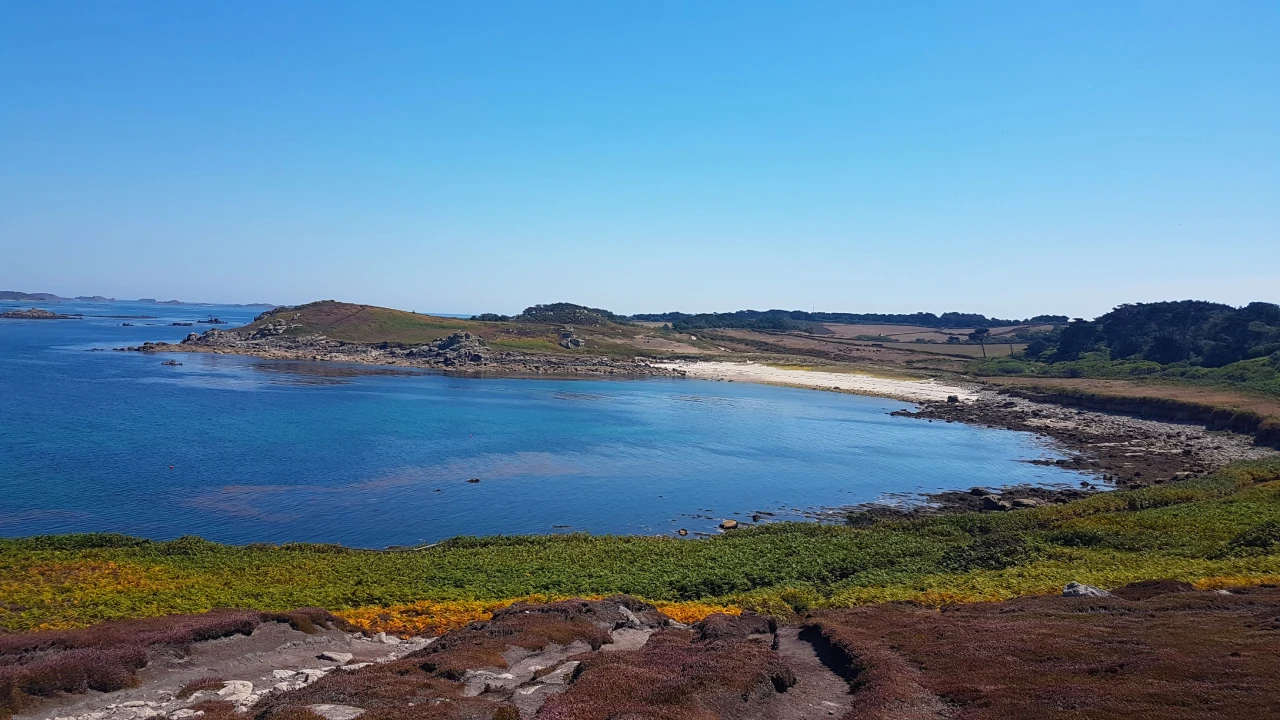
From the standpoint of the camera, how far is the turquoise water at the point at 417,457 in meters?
45.5

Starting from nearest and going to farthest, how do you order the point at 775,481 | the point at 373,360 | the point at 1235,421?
the point at 775,481 → the point at 1235,421 → the point at 373,360

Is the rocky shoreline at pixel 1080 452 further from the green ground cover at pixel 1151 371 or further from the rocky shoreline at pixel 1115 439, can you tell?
the green ground cover at pixel 1151 371

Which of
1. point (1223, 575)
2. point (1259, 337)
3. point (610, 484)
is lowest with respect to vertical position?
point (610, 484)

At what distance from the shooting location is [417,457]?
6512cm

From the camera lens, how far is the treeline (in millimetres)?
124750

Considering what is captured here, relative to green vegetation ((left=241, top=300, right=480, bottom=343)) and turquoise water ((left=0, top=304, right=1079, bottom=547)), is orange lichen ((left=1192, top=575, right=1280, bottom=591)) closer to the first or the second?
turquoise water ((left=0, top=304, right=1079, bottom=547))

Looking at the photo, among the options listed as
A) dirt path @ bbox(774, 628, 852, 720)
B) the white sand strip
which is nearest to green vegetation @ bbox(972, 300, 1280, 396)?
the white sand strip

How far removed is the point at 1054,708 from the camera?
493 inches

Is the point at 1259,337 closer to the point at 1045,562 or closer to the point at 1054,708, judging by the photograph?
the point at 1045,562

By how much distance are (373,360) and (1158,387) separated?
13889cm

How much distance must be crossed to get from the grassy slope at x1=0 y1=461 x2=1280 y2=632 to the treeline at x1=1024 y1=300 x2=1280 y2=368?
108 metres

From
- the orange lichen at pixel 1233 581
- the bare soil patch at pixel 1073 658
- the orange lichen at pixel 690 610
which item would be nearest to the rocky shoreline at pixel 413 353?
the orange lichen at pixel 690 610

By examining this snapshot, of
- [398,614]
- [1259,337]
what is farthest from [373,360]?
[1259,337]

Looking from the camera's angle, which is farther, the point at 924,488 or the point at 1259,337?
the point at 1259,337
